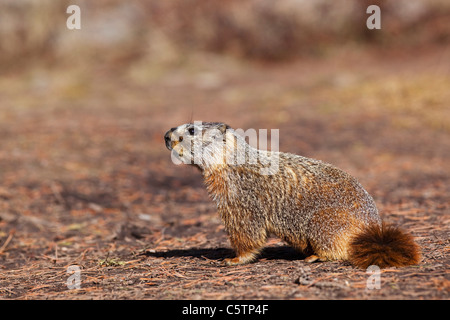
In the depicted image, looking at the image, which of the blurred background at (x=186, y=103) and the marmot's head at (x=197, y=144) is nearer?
the marmot's head at (x=197, y=144)

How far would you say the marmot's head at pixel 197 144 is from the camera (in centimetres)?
410

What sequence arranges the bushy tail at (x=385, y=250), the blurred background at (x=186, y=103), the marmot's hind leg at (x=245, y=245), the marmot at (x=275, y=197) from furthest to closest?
the blurred background at (x=186, y=103), the marmot's hind leg at (x=245, y=245), the marmot at (x=275, y=197), the bushy tail at (x=385, y=250)

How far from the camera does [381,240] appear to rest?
3652 millimetres

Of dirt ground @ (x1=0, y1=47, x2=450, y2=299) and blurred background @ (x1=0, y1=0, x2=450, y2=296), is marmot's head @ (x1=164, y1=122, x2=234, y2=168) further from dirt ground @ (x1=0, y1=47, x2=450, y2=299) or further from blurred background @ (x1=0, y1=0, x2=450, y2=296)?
blurred background @ (x1=0, y1=0, x2=450, y2=296)

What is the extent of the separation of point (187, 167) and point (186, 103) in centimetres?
404

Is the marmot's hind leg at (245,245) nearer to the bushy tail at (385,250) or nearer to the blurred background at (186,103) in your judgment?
→ the bushy tail at (385,250)

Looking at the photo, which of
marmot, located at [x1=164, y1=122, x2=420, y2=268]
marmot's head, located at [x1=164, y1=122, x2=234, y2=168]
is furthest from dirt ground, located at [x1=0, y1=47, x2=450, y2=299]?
marmot's head, located at [x1=164, y1=122, x2=234, y2=168]

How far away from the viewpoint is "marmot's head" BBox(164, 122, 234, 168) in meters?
4.10

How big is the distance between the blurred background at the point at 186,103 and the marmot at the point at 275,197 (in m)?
1.15

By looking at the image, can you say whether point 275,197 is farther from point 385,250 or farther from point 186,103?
point 186,103

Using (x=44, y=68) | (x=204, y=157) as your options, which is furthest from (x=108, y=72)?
(x=204, y=157)

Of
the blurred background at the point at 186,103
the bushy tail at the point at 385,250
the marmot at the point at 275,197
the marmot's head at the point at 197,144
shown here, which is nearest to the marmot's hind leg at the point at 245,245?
the marmot at the point at 275,197

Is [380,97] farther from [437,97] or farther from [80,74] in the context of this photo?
[80,74]

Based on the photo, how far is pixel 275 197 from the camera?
4039 millimetres
